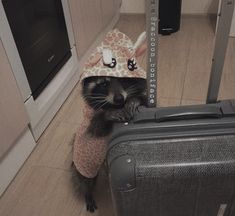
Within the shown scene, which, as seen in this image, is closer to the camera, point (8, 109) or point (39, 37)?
point (8, 109)

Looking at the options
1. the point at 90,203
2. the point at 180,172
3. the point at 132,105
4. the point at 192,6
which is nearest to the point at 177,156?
the point at 180,172

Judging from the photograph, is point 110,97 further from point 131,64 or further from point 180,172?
point 180,172

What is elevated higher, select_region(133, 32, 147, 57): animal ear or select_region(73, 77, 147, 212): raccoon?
select_region(133, 32, 147, 57): animal ear

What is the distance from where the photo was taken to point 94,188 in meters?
1.24

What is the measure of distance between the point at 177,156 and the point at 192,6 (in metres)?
2.15

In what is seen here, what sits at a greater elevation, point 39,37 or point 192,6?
point 39,37

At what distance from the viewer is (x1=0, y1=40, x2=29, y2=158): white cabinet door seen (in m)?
1.15

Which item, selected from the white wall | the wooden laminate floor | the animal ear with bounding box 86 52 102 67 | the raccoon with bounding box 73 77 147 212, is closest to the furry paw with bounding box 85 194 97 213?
the wooden laminate floor

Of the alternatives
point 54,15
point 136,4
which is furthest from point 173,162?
point 136,4

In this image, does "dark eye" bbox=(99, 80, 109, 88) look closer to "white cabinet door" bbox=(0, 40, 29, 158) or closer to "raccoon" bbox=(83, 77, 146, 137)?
"raccoon" bbox=(83, 77, 146, 137)

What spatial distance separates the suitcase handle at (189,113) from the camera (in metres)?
0.68

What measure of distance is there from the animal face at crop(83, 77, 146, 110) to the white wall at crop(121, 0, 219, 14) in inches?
74.9

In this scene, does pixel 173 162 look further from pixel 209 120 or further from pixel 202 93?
pixel 202 93

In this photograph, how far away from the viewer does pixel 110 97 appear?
84cm
